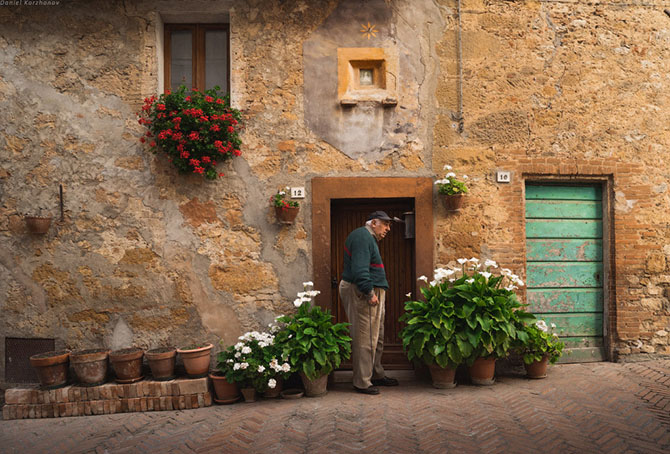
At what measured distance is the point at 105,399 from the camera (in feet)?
16.0

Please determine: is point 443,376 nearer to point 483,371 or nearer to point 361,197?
point 483,371

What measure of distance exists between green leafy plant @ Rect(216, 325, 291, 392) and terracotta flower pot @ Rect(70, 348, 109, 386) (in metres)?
1.24

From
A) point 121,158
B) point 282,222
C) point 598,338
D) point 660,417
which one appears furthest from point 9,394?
point 598,338

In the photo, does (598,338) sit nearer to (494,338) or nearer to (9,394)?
(494,338)

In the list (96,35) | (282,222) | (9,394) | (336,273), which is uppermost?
(96,35)

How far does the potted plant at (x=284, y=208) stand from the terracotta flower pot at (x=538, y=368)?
3.25 metres

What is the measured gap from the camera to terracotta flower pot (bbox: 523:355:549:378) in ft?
17.5

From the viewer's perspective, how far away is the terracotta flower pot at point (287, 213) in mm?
A: 5469

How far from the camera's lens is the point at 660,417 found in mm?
4109

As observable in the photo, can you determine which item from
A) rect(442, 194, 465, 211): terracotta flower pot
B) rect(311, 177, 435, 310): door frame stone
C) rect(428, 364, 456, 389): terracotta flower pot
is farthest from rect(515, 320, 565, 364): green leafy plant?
rect(442, 194, 465, 211): terracotta flower pot

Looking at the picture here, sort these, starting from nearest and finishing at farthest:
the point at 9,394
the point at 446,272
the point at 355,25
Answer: the point at 9,394 → the point at 446,272 → the point at 355,25

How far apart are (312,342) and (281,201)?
167 centimetres

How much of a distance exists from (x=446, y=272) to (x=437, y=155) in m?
1.48

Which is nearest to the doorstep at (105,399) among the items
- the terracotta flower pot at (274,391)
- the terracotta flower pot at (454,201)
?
the terracotta flower pot at (274,391)
